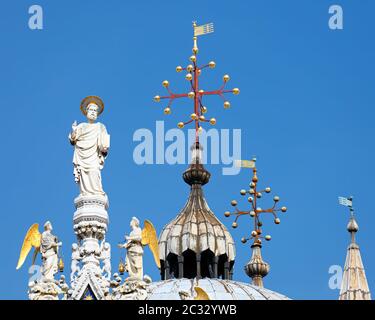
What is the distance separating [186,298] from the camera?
86562 mm

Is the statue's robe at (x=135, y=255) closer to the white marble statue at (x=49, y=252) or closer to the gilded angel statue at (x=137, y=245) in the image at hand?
the gilded angel statue at (x=137, y=245)

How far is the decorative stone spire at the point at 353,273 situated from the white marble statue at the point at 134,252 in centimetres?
3178

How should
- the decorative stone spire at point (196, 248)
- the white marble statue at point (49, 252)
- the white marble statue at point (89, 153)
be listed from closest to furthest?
the white marble statue at point (49, 252), the white marble statue at point (89, 153), the decorative stone spire at point (196, 248)

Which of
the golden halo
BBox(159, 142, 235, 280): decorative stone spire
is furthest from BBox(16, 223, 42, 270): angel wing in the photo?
BBox(159, 142, 235, 280): decorative stone spire

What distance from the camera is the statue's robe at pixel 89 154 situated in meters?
89.4

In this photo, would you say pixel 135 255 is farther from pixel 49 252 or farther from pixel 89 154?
pixel 89 154

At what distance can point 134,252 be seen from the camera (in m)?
86.9

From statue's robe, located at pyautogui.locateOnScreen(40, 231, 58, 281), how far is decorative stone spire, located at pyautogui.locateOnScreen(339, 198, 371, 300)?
32796 millimetres

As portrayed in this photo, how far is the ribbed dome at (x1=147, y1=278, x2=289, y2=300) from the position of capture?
113 metres

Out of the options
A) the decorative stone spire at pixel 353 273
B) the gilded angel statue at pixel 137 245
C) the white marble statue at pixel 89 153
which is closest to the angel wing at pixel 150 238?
the gilded angel statue at pixel 137 245

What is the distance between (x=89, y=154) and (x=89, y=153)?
0.04 m

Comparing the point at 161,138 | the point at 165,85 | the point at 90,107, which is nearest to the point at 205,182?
the point at 165,85
